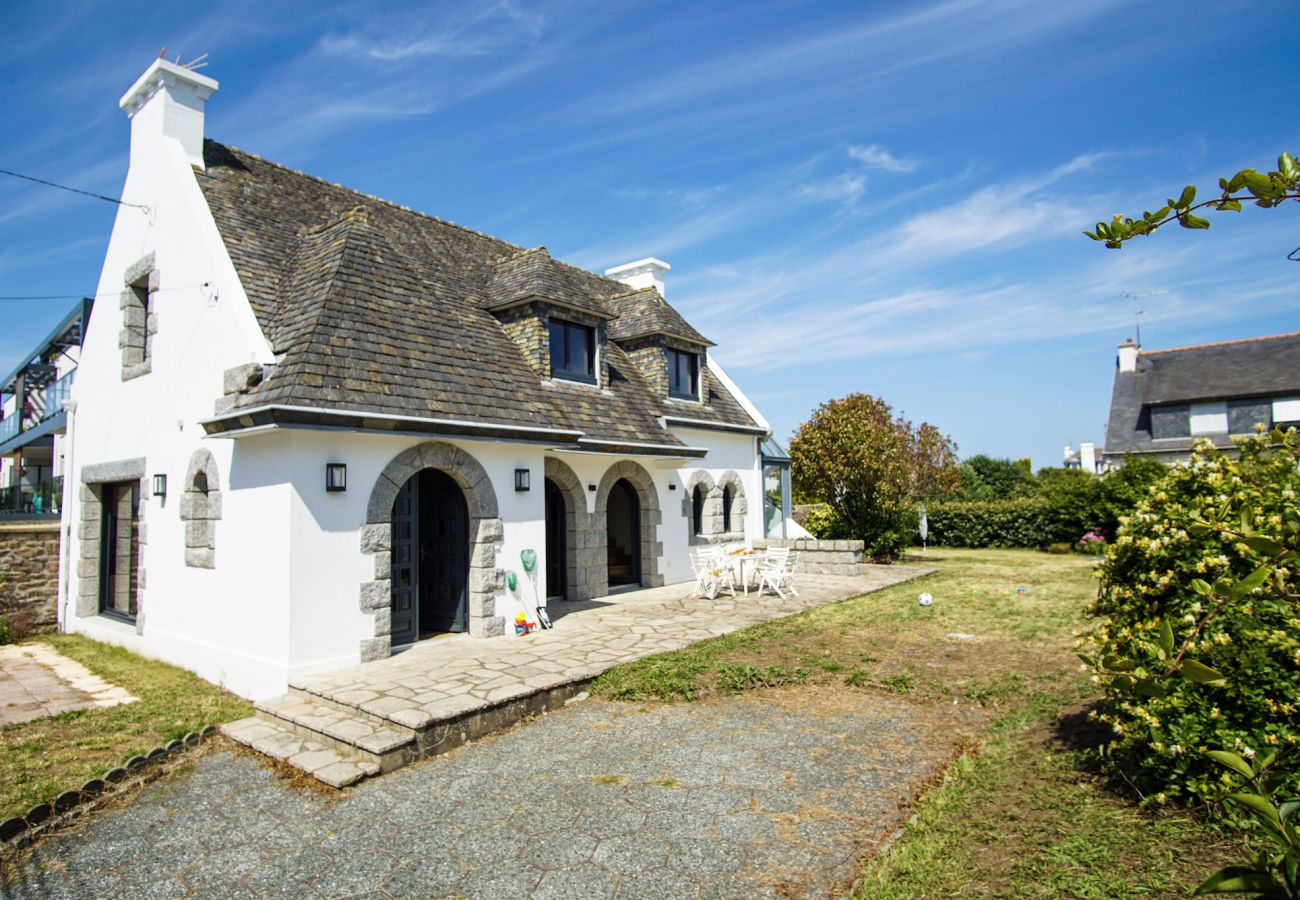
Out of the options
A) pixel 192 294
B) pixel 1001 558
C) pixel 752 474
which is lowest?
pixel 1001 558

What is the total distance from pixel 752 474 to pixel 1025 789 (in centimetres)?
1418

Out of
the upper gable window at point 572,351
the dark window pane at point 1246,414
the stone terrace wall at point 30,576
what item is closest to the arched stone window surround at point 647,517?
the upper gable window at point 572,351

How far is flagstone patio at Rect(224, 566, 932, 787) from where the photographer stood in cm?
651

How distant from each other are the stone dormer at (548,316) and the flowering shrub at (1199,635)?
10.2 metres

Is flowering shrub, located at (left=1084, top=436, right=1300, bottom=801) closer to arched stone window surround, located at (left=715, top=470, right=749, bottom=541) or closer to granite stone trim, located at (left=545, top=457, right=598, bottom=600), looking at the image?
granite stone trim, located at (left=545, top=457, right=598, bottom=600)

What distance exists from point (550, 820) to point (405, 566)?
18.6 ft

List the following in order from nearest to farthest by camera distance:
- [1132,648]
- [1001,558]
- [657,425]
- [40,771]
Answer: [1132,648] < [40,771] < [657,425] < [1001,558]

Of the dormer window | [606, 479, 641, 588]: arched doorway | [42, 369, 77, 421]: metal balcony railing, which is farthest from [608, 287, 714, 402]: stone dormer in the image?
[42, 369, 77, 421]: metal balcony railing

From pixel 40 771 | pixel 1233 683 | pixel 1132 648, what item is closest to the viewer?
pixel 1233 683

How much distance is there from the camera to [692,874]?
14.8ft

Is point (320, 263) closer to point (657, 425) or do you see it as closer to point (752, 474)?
point (657, 425)

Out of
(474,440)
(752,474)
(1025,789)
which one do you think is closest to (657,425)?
(752,474)

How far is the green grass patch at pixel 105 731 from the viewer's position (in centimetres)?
621

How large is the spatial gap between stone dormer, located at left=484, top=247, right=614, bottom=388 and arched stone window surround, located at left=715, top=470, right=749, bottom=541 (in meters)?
4.60
